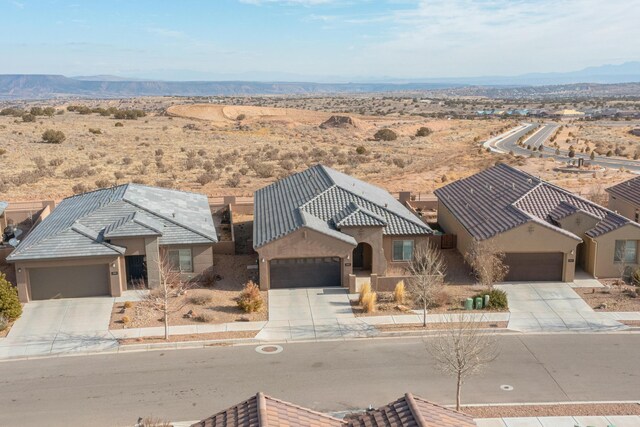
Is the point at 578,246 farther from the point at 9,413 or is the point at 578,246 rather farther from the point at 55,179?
the point at 55,179

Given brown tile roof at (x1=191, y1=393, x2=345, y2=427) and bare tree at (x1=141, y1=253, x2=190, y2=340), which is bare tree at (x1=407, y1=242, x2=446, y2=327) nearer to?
bare tree at (x1=141, y1=253, x2=190, y2=340)

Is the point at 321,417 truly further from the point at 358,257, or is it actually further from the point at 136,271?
the point at 358,257

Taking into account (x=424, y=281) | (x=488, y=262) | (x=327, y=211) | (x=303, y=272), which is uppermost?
(x=327, y=211)

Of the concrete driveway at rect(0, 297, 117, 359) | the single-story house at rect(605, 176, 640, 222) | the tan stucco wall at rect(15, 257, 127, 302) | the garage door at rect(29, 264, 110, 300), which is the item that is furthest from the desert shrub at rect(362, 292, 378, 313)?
the single-story house at rect(605, 176, 640, 222)

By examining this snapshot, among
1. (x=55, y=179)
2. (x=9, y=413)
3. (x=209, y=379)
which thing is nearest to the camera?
(x=9, y=413)

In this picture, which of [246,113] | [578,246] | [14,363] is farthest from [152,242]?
[246,113]

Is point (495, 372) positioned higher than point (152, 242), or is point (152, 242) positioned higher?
point (152, 242)

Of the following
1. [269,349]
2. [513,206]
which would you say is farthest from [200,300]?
[513,206]
